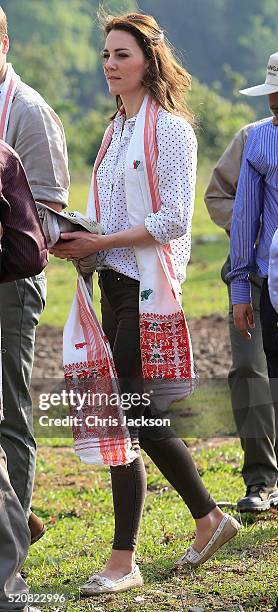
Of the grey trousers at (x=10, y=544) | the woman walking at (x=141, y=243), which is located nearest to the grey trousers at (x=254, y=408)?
the woman walking at (x=141, y=243)

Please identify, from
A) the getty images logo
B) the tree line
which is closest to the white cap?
the getty images logo

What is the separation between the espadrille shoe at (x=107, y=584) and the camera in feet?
15.6

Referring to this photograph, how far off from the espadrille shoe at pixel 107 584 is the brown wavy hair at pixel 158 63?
171 cm

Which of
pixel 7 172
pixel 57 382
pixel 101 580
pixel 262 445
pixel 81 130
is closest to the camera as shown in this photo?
pixel 7 172

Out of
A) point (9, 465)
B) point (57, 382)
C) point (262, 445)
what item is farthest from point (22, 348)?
point (57, 382)

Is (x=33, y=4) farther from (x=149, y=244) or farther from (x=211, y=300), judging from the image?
(x=149, y=244)

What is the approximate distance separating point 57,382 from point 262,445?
13.9 feet

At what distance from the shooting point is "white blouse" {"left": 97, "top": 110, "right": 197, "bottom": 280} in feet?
15.8

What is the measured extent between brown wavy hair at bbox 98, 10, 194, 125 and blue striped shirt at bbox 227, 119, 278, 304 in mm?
276

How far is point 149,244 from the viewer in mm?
4852

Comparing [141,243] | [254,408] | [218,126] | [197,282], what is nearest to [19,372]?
[141,243]

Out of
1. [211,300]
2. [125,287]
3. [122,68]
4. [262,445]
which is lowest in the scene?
[211,300]

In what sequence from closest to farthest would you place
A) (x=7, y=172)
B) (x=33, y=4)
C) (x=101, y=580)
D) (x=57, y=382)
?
(x=7, y=172) < (x=101, y=580) < (x=57, y=382) < (x=33, y=4)

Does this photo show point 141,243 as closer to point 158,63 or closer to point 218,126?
point 158,63
